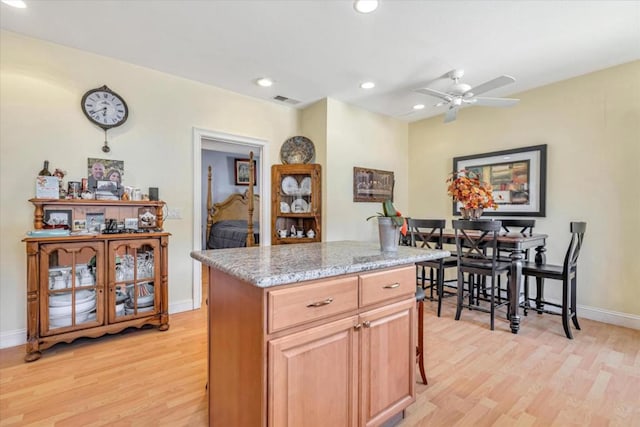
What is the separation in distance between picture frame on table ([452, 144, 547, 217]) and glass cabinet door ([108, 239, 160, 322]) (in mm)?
4091

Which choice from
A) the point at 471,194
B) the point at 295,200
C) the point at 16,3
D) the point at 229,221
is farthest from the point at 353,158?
the point at 229,221

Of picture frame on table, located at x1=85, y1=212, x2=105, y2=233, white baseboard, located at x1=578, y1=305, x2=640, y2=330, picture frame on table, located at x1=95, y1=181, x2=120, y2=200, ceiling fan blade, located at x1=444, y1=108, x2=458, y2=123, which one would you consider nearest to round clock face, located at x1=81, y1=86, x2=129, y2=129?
picture frame on table, located at x1=95, y1=181, x2=120, y2=200

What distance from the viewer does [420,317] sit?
197 cm

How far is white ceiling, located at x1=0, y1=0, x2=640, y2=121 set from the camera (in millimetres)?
2225

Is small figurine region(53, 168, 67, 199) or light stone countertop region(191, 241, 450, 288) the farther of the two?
small figurine region(53, 168, 67, 199)

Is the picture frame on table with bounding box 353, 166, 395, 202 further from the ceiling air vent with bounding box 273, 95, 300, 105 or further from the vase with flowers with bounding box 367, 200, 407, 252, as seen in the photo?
the vase with flowers with bounding box 367, 200, 407, 252

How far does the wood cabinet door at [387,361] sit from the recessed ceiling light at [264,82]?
113 inches

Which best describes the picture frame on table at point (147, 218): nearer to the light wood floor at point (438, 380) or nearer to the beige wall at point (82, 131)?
the beige wall at point (82, 131)

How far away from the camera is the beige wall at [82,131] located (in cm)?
255

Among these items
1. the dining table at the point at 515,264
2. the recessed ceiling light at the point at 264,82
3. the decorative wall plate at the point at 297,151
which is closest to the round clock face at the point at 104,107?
the recessed ceiling light at the point at 264,82

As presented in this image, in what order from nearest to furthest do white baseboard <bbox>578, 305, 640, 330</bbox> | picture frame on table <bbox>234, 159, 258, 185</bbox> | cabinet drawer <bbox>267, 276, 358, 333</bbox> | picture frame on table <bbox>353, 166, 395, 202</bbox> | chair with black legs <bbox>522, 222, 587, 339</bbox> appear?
cabinet drawer <bbox>267, 276, 358, 333</bbox> < chair with black legs <bbox>522, 222, 587, 339</bbox> < white baseboard <bbox>578, 305, 640, 330</bbox> < picture frame on table <bbox>353, 166, 395, 202</bbox> < picture frame on table <bbox>234, 159, 258, 185</bbox>

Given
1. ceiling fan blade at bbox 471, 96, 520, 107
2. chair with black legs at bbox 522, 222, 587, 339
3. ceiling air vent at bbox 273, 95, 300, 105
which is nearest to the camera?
chair with black legs at bbox 522, 222, 587, 339

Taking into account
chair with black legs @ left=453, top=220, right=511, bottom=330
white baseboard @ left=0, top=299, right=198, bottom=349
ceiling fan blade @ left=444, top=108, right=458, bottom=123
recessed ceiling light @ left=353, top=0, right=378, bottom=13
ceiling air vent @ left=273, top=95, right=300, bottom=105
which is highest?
ceiling air vent @ left=273, top=95, right=300, bottom=105

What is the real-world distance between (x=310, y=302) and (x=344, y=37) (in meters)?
2.32
